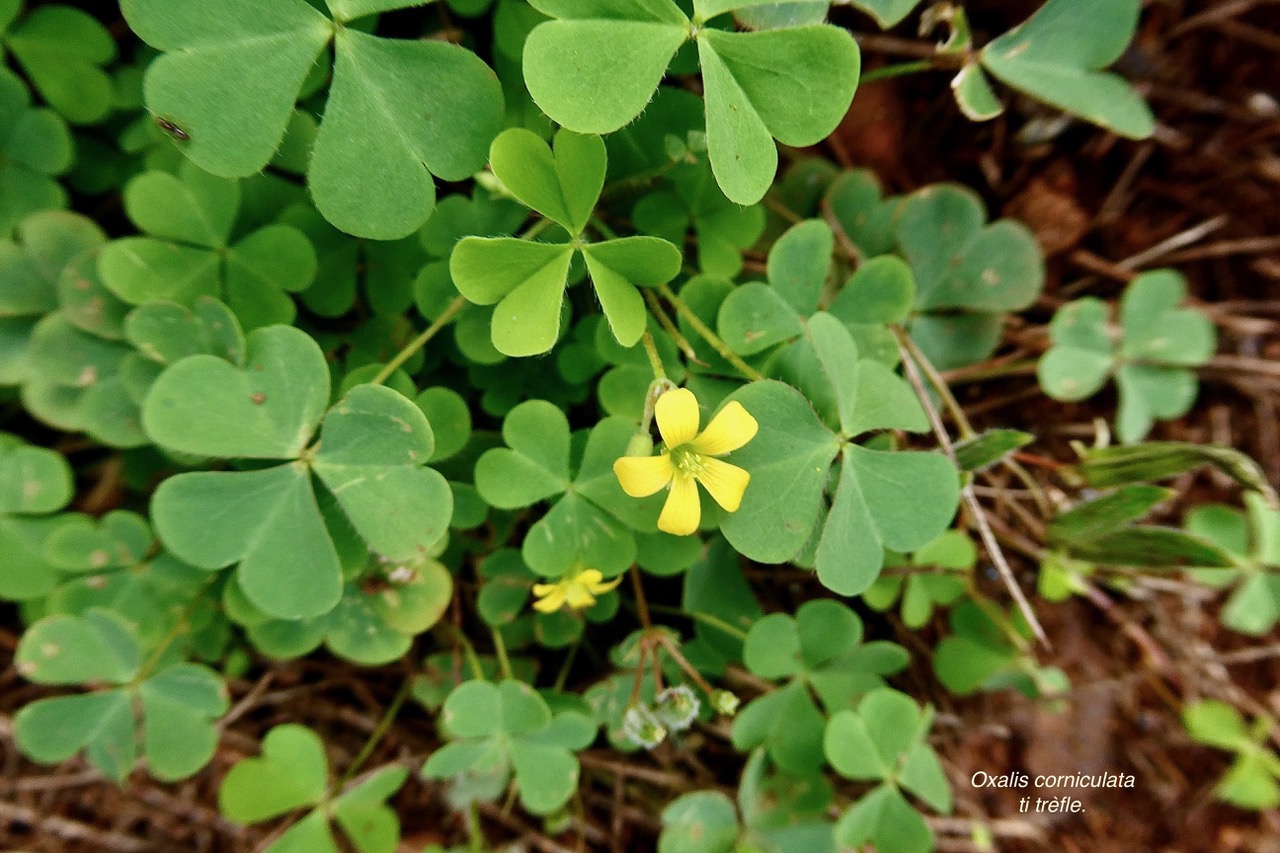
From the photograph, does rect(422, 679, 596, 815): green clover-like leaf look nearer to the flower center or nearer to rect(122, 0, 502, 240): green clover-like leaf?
the flower center

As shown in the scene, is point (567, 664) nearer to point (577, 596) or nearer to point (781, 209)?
point (577, 596)

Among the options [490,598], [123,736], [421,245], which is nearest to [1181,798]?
[490,598]

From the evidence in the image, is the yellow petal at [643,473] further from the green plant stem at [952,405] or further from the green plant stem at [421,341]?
the green plant stem at [952,405]

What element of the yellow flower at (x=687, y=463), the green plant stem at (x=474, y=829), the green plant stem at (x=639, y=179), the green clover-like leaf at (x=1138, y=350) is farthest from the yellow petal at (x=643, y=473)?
the green clover-like leaf at (x=1138, y=350)

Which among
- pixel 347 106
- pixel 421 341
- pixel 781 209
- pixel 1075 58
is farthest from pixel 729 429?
pixel 1075 58

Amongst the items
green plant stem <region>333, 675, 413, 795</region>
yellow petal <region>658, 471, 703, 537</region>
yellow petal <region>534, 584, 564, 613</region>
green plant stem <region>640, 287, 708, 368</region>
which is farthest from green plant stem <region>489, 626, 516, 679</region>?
green plant stem <region>640, 287, 708, 368</region>

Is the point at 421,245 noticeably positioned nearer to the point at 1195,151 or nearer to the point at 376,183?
the point at 376,183
